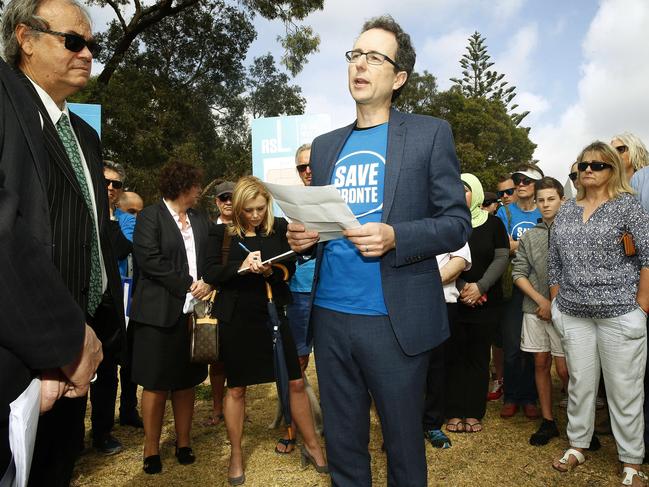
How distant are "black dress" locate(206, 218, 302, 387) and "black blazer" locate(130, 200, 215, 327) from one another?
0.23 metres

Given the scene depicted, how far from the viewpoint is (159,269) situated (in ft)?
12.1

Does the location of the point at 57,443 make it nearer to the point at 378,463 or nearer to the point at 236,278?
the point at 236,278

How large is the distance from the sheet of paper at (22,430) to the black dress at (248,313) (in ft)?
7.02

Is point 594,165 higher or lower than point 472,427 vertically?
higher

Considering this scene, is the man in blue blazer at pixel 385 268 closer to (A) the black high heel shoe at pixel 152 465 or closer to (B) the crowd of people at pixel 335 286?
(B) the crowd of people at pixel 335 286

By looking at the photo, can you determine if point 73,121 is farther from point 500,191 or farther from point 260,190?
point 500,191

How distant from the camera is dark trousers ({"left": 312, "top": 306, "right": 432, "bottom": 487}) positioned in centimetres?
209

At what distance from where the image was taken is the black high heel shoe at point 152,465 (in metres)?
3.76

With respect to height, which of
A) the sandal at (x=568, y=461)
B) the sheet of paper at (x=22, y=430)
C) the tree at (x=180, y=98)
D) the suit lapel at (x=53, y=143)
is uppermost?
the tree at (x=180, y=98)

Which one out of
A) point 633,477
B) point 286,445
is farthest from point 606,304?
point 286,445

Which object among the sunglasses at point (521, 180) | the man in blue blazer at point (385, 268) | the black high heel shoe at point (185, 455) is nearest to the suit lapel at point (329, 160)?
the man in blue blazer at point (385, 268)

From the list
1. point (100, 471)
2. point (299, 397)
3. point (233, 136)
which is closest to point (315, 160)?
point (299, 397)

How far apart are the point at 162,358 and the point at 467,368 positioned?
2.59 meters

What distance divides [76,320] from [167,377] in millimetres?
2461
